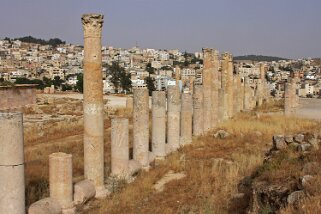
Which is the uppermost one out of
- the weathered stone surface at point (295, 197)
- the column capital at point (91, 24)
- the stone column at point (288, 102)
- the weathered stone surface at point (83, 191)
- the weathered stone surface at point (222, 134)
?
the column capital at point (91, 24)

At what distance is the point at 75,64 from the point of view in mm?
185500

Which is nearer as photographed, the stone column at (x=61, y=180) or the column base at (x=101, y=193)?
the stone column at (x=61, y=180)

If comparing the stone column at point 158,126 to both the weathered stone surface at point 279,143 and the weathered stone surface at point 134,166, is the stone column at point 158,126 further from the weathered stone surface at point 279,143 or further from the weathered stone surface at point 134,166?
the weathered stone surface at point 279,143

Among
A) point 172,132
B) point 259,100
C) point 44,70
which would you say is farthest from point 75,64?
point 172,132

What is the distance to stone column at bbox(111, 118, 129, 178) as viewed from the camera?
38.4 ft

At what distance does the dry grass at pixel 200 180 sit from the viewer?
940 centimetres

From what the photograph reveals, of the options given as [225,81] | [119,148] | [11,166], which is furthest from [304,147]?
[225,81]

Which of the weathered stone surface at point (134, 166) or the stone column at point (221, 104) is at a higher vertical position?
the stone column at point (221, 104)

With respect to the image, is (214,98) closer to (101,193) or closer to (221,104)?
(221,104)

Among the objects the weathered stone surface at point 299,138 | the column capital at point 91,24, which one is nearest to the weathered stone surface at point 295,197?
the weathered stone surface at point 299,138

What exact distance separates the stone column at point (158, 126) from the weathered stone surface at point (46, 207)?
6.22 meters

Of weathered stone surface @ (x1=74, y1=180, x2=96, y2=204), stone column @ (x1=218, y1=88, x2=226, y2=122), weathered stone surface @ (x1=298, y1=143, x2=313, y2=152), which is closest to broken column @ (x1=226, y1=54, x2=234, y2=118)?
stone column @ (x1=218, y1=88, x2=226, y2=122)

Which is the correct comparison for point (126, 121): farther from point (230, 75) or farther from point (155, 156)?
point (230, 75)

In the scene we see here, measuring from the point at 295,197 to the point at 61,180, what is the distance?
461cm
